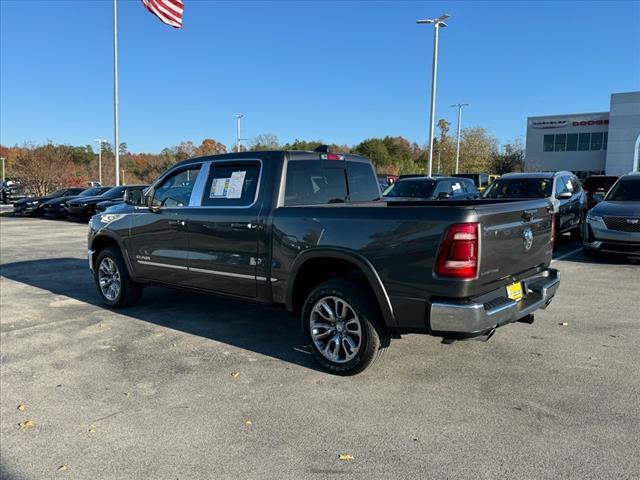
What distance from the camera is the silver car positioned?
9.70 m

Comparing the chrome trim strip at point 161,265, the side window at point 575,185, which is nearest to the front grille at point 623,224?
the side window at point 575,185

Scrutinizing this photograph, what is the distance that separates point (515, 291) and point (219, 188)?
3093mm

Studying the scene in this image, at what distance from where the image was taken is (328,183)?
17.9 ft

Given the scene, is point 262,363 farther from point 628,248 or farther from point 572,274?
point 628,248

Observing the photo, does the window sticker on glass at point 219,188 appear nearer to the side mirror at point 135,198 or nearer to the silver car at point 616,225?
the side mirror at point 135,198

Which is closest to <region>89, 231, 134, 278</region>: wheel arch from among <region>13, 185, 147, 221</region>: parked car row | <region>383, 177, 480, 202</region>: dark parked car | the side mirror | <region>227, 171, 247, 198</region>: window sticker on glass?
the side mirror

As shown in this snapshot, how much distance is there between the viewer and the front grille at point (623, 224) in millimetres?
9672

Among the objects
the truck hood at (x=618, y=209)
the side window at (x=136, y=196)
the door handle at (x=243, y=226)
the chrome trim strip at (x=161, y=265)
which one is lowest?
the chrome trim strip at (x=161, y=265)

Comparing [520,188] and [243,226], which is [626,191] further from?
[243,226]

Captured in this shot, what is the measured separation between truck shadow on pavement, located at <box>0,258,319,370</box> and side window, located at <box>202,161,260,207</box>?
109 centimetres

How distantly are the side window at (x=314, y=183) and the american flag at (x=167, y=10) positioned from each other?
1579cm

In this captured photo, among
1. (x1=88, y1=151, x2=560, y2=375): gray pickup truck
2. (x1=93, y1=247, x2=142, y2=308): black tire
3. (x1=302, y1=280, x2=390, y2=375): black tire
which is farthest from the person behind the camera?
(x1=93, y1=247, x2=142, y2=308): black tire

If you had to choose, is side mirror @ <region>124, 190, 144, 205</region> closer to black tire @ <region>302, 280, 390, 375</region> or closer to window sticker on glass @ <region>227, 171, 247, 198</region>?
window sticker on glass @ <region>227, 171, 247, 198</region>

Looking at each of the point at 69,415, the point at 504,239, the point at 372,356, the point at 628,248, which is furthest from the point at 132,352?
the point at 628,248
